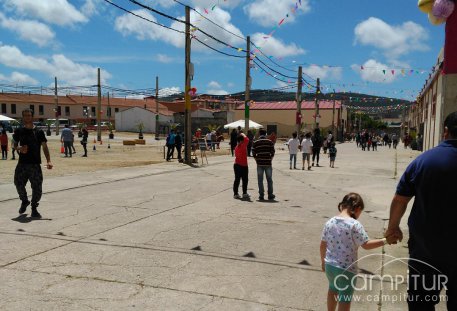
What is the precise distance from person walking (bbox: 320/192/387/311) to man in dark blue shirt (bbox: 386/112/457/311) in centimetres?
43

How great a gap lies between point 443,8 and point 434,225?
3.90 meters

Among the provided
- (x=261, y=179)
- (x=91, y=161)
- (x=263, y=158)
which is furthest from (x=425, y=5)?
(x=91, y=161)

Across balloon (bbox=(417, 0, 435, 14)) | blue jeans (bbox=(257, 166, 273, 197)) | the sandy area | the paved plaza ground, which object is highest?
balloon (bbox=(417, 0, 435, 14))

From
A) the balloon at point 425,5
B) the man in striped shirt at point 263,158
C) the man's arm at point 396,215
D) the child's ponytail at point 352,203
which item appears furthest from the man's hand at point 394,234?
the man in striped shirt at point 263,158

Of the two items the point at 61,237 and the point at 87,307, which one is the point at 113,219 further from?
the point at 87,307

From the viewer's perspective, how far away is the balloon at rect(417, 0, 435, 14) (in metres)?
5.91

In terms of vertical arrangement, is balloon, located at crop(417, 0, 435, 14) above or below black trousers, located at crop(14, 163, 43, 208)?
above

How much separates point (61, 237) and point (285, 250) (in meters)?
3.25

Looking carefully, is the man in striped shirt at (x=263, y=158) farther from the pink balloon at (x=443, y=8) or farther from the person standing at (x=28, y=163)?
the pink balloon at (x=443, y=8)

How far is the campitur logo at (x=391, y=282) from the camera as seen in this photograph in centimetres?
282

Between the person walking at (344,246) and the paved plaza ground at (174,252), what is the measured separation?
815 mm

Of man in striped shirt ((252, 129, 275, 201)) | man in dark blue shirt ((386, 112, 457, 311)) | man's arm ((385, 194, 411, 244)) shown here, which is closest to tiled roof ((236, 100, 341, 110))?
man in striped shirt ((252, 129, 275, 201))

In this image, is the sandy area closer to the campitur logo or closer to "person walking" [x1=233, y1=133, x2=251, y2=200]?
"person walking" [x1=233, y1=133, x2=251, y2=200]

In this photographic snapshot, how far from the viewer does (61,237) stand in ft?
21.0
